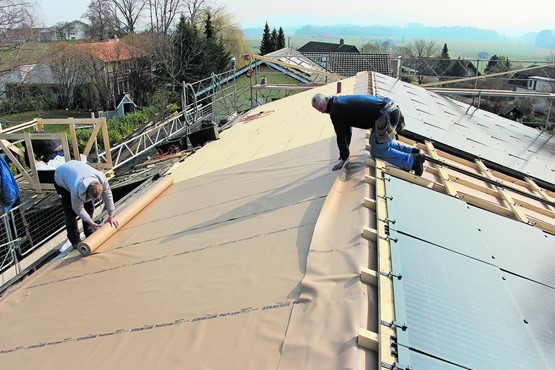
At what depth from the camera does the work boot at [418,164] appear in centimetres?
520

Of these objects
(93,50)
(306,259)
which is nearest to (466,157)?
(306,259)

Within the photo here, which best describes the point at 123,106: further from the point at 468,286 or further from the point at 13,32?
the point at 468,286

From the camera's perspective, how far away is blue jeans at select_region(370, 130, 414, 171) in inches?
210

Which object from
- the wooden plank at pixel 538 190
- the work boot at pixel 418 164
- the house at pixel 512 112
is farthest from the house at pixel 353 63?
the work boot at pixel 418 164

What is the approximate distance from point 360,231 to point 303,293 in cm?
93

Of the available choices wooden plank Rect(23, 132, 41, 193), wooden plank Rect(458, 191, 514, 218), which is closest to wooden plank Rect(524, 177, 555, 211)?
wooden plank Rect(458, 191, 514, 218)

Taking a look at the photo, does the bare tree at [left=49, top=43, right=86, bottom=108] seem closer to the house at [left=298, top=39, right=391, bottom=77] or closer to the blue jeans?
the house at [left=298, top=39, right=391, bottom=77]

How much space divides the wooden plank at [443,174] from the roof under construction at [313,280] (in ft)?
0.14

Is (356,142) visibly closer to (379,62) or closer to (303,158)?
(303,158)

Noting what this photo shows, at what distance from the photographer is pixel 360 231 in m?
3.86

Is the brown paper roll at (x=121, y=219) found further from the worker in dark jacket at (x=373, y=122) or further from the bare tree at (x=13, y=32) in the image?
the bare tree at (x=13, y=32)

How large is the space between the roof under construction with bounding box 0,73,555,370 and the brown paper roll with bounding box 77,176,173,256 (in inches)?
2.6

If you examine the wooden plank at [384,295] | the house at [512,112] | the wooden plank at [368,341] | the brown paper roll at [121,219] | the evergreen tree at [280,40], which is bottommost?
the house at [512,112]

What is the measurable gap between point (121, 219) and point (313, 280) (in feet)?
11.2
